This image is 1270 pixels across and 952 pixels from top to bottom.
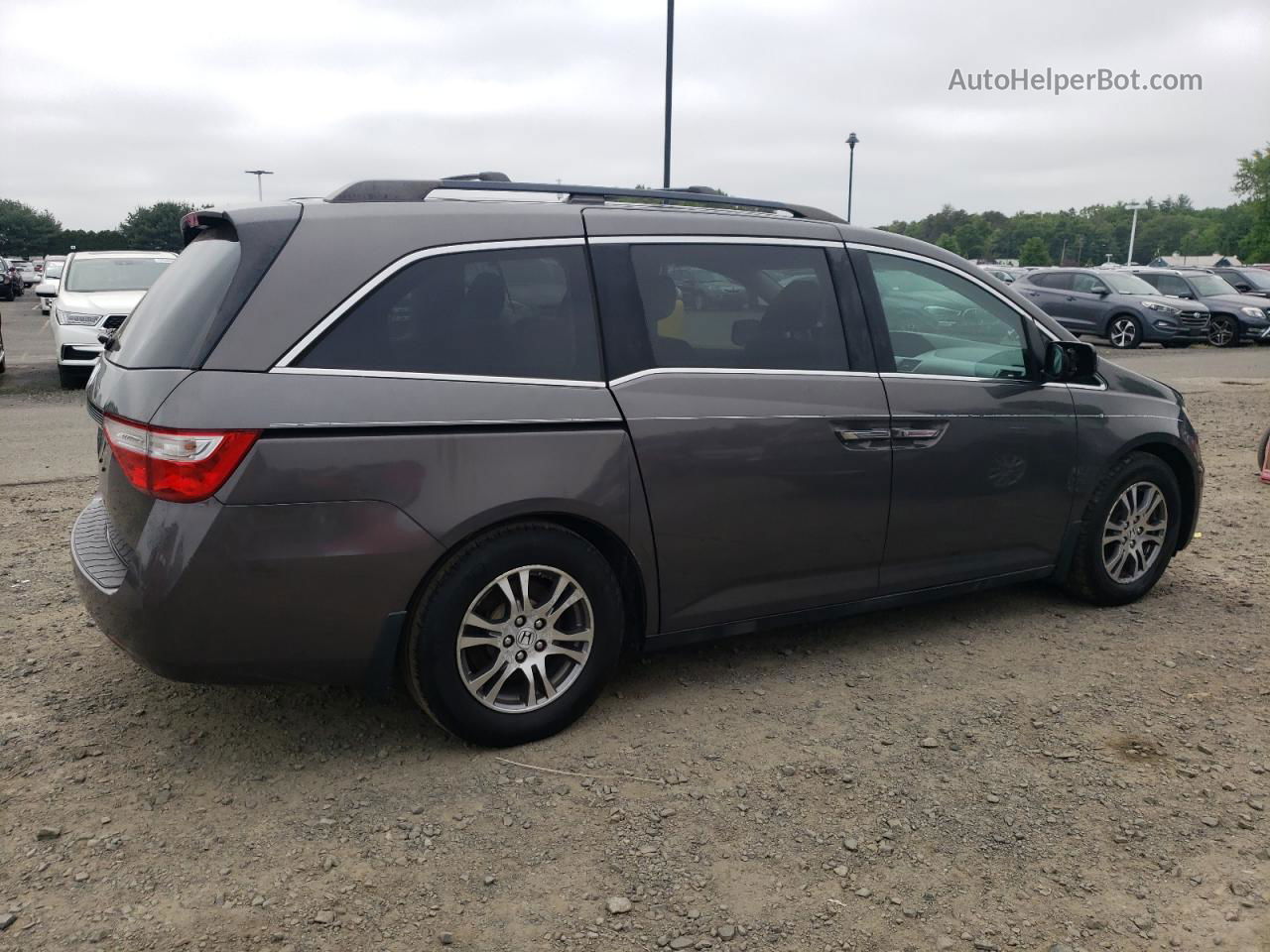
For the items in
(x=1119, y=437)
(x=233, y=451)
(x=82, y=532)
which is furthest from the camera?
(x=1119, y=437)

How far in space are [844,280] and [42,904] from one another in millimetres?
→ 3240

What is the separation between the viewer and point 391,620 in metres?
3.24

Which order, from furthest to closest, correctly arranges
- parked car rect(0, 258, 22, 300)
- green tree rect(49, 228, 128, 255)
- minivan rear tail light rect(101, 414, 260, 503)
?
green tree rect(49, 228, 128, 255) → parked car rect(0, 258, 22, 300) → minivan rear tail light rect(101, 414, 260, 503)

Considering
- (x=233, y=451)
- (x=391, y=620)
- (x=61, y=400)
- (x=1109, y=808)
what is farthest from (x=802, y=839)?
(x=61, y=400)

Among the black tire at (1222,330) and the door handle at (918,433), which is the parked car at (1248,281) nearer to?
the black tire at (1222,330)

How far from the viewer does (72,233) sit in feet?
339

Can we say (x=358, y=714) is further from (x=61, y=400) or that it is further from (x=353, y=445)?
(x=61, y=400)

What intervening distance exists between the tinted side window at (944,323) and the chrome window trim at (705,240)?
28 centimetres

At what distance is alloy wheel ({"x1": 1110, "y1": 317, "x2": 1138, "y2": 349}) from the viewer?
857 inches

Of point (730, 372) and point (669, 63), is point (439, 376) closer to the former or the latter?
point (730, 372)

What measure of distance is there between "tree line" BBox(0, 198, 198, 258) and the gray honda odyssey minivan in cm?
8400

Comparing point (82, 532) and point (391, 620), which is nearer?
point (391, 620)

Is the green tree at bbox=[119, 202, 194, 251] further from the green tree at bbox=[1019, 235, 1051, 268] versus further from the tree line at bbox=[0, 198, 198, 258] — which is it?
the green tree at bbox=[1019, 235, 1051, 268]

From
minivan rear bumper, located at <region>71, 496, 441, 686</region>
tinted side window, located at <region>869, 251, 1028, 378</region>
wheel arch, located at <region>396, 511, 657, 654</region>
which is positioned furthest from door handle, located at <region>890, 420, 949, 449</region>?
minivan rear bumper, located at <region>71, 496, 441, 686</region>
